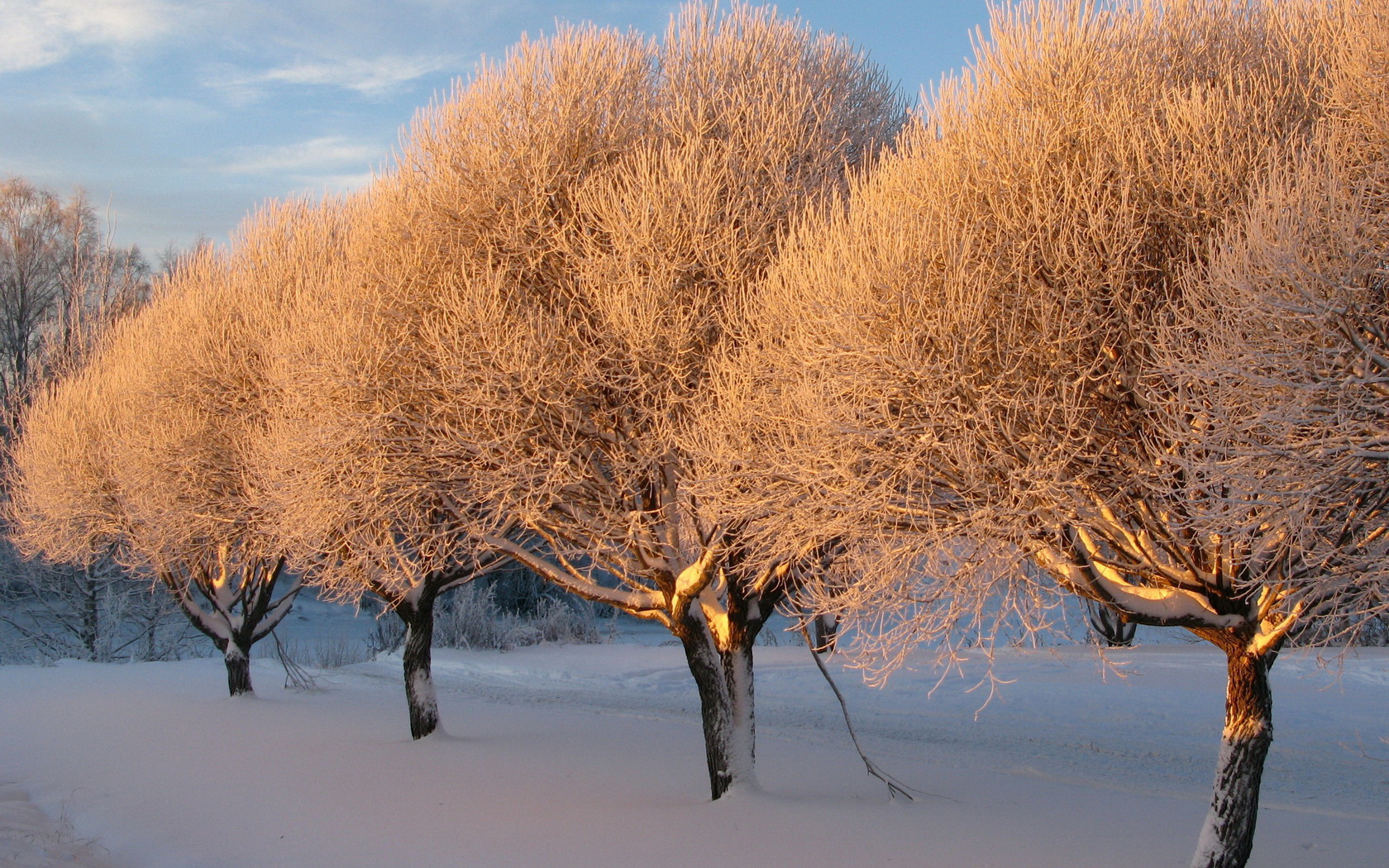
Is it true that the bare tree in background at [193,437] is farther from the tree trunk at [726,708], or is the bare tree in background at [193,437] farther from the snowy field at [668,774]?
the tree trunk at [726,708]

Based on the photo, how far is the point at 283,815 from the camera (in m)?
9.27

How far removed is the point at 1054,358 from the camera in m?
6.63

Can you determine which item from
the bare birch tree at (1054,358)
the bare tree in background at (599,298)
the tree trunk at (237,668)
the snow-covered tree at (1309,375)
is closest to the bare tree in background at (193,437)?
the tree trunk at (237,668)

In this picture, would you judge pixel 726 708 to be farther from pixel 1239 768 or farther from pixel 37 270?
pixel 37 270

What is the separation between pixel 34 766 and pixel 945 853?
11.0 metres

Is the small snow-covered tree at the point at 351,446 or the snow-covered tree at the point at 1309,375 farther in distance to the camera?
the small snow-covered tree at the point at 351,446

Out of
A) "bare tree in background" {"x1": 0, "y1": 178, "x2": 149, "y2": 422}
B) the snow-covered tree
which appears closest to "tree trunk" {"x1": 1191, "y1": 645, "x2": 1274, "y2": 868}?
the snow-covered tree

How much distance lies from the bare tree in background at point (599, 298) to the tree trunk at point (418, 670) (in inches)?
118

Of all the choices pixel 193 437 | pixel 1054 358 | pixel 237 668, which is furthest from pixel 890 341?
pixel 237 668

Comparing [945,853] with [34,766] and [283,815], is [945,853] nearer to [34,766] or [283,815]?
[283,815]

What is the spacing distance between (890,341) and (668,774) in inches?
268

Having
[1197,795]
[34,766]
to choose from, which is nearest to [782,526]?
[1197,795]

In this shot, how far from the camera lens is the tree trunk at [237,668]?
17.4m

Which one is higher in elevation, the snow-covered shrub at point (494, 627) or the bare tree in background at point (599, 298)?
the bare tree in background at point (599, 298)
